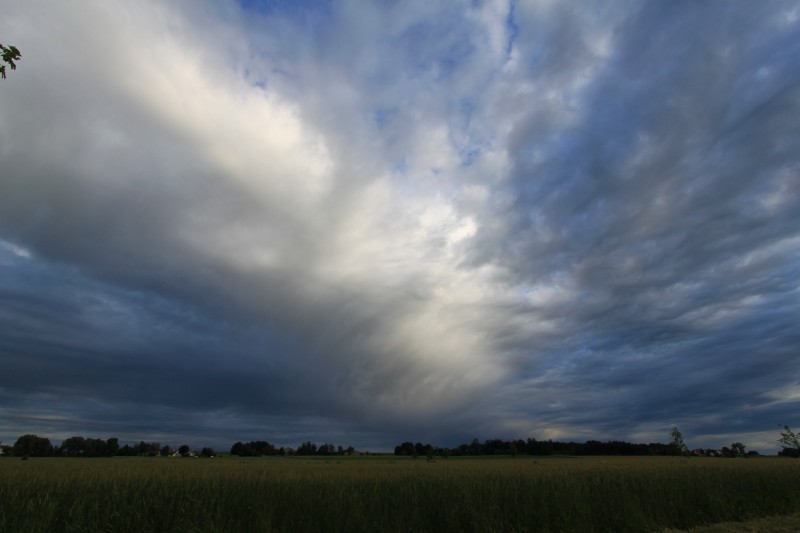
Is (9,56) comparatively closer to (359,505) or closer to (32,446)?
(359,505)

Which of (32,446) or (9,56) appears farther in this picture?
(32,446)

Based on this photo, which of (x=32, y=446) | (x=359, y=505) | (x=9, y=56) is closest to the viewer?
(x=9, y=56)

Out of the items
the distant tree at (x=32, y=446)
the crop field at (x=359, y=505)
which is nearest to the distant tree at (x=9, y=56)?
the crop field at (x=359, y=505)

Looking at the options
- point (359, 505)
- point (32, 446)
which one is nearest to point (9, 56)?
point (359, 505)

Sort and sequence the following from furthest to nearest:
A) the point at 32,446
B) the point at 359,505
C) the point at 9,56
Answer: the point at 32,446 < the point at 359,505 < the point at 9,56

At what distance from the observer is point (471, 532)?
12.9 meters

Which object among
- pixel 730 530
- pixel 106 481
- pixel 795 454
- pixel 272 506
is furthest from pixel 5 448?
pixel 795 454

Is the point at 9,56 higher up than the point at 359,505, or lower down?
higher up

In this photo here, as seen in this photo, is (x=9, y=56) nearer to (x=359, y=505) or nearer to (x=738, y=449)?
(x=359, y=505)

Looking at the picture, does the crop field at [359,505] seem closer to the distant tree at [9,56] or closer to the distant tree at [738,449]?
the distant tree at [9,56]

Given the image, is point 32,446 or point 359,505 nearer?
point 359,505

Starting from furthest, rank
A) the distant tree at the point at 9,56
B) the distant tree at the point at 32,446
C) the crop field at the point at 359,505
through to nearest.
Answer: the distant tree at the point at 32,446, the crop field at the point at 359,505, the distant tree at the point at 9,56

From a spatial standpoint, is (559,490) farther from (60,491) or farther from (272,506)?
(60,491)

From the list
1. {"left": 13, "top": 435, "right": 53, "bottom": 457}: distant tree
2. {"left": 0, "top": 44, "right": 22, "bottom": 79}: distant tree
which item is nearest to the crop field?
{"left": 0, "top": 44, "right": 22, "bottom": 79}: distant tree
